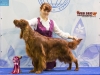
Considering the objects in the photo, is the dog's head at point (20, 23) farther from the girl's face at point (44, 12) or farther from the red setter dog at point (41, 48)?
the girl's face at point (44, 12)

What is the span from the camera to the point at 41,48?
127 cm

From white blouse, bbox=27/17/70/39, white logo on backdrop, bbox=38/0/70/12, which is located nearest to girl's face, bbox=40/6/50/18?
white blouse, bbox=27/17/70/39

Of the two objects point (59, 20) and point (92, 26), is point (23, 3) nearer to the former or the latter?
point (59, 20)

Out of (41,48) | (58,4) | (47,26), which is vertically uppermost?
(58,4)

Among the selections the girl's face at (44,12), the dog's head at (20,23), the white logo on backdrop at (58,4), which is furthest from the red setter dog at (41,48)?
the white logo on backdrop at (58,4)

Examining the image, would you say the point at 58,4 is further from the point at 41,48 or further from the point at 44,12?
the point at 41,48

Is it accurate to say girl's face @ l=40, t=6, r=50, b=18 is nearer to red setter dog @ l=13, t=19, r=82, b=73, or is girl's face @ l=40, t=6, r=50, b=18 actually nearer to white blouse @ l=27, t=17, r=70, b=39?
white blouse @ l=27, t=17, r=70, b=39

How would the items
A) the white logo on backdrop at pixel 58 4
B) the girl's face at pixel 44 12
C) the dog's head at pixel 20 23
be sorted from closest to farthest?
1. the dog's head at pixel 20 23
2. the girl's face at pixel 44 12
3. the white logo on backdrop at pixel 58 4

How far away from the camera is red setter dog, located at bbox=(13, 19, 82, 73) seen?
126 cm

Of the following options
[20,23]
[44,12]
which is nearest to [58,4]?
[44,12]

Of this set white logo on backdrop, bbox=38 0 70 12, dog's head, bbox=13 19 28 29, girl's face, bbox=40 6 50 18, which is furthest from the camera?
white logo on backdrop, bbox=38 0 70 12

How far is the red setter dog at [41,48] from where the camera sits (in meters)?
1.26

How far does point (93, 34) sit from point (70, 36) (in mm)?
220

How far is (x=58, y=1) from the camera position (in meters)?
1.53
